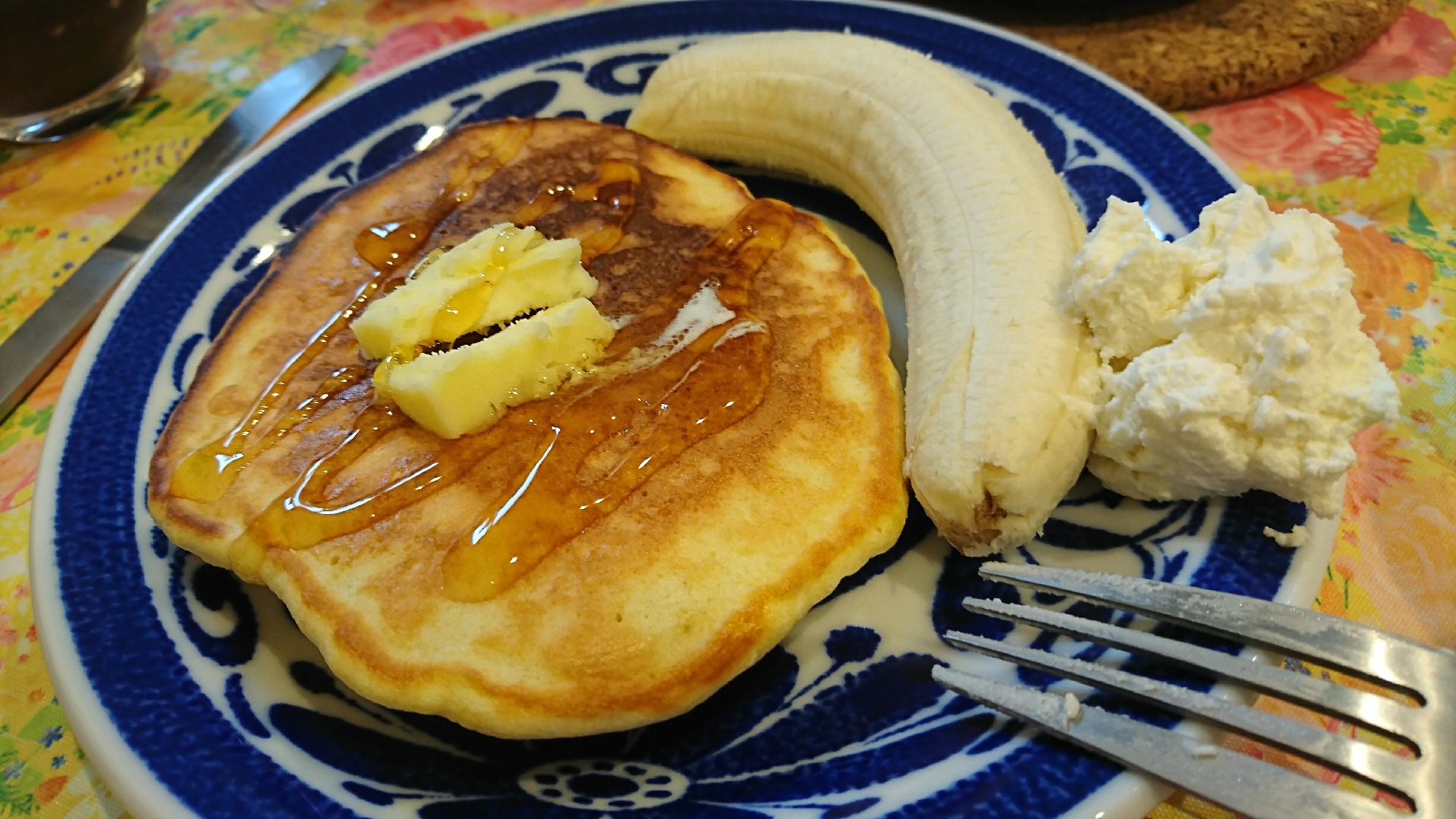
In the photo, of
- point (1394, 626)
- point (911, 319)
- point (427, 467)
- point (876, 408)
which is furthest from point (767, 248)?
point (1394, 626)

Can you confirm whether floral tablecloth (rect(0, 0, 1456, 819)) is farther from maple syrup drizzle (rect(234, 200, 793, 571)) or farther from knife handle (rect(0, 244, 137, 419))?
maple syrup drizzle (rect(234, 200, 793, 571))

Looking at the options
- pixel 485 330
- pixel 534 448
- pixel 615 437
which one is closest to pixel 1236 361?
pixel 615 437

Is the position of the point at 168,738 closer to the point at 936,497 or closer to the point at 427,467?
the point at 427,467

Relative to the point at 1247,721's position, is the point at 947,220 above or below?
above

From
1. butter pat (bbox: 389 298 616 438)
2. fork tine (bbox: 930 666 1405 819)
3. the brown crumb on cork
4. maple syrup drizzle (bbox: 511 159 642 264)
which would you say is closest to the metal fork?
fork tine (bbox: 930 666 1405 819)

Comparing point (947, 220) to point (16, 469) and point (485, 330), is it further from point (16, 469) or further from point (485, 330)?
Answer: point (16, 469)

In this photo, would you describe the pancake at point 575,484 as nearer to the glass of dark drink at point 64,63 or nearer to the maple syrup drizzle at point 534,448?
the maple syrup drizzle at point 534,448
